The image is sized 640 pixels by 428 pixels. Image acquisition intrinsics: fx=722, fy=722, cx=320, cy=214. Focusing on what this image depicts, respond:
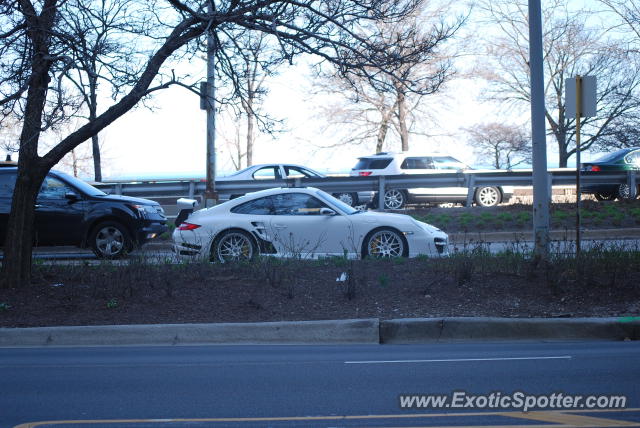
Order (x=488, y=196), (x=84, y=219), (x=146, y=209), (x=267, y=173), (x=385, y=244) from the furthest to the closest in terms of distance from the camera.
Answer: (x=267, y=173)
(x=488, y=196)
(x=146, y=209)
(x=84, y=219)
(x=385, y=244)

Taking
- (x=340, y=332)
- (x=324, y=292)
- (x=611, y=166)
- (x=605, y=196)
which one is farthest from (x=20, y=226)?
(x=611, y=166)

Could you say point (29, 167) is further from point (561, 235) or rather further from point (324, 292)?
point (561, 235)

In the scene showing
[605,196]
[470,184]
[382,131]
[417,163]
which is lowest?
[605,196]

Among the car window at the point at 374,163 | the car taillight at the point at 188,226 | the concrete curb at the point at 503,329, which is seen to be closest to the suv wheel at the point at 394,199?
the car window at the point at 374,163

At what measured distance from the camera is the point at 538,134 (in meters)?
10.5

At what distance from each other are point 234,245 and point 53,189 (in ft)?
15.3

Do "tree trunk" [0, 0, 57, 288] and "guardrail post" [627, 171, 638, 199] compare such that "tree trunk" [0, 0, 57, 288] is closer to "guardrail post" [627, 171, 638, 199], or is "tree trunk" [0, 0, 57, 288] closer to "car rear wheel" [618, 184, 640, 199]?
"guardrail post" [627, 171, 638, 199]

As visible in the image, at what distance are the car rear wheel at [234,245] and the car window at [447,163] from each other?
42.7 feet

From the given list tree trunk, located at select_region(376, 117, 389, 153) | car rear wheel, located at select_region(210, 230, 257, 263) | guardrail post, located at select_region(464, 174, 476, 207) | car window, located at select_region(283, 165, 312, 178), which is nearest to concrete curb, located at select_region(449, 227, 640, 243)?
guardrail post, located at select_region(464, 174, 476, 207)

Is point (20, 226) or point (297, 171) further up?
point (297, 171)

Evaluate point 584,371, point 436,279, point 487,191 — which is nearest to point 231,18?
point 436,279

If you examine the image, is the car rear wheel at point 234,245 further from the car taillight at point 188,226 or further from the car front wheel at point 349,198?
the car front wheel at point 349,198

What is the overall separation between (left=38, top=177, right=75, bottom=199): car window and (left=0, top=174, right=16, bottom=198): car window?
539 millimetres

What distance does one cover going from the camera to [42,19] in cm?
937
